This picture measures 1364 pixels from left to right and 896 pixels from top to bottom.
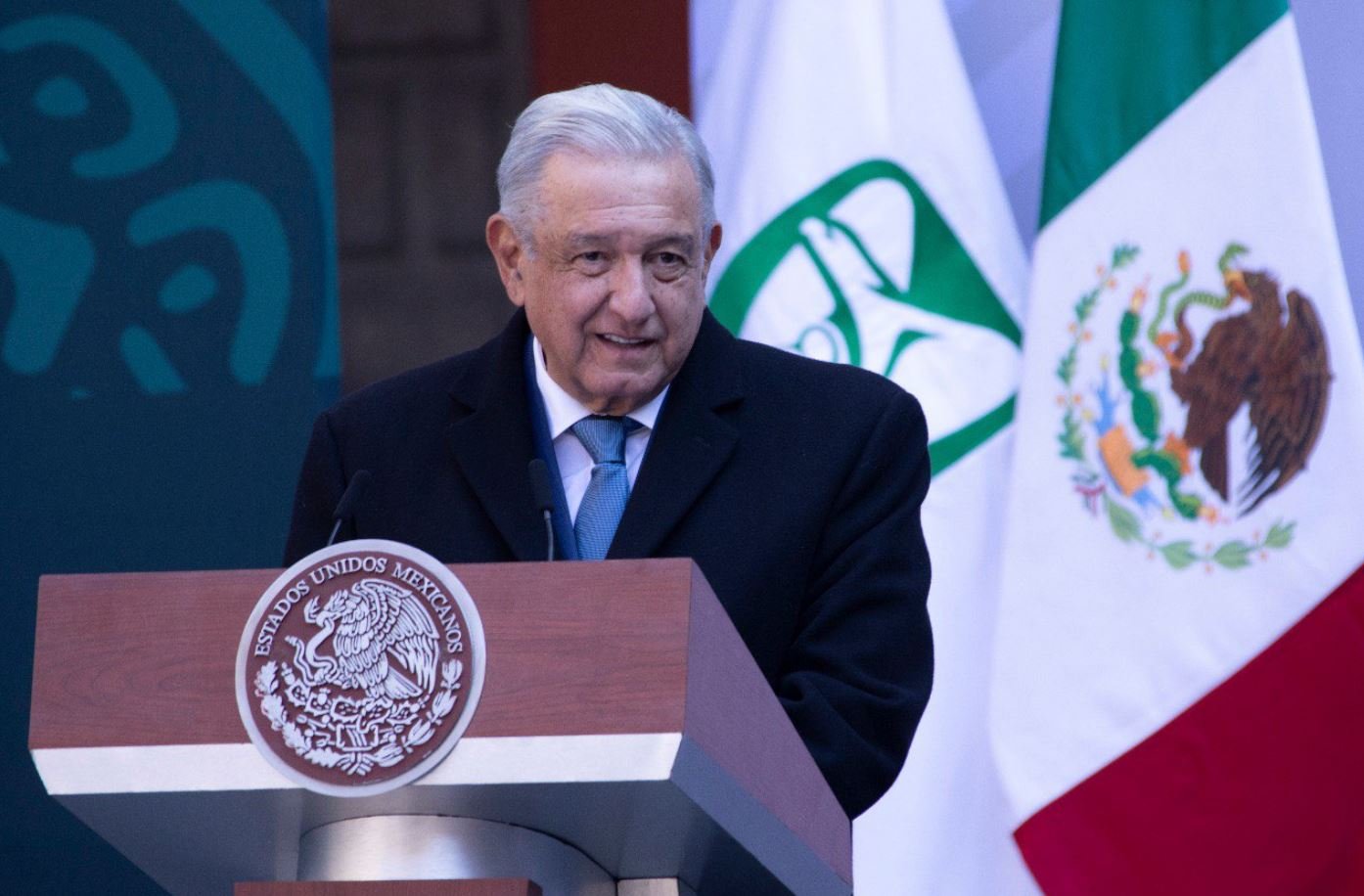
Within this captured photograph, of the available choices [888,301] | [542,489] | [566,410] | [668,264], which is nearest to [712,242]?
[668,264]

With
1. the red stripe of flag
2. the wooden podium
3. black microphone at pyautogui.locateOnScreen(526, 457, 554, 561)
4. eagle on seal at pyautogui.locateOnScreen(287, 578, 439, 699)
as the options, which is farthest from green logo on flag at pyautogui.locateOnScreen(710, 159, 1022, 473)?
eagle on seal at pyautogui.locateOnScreen(287, 578, 439, 699)

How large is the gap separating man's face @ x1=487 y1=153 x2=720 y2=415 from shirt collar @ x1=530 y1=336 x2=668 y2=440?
0.01 m

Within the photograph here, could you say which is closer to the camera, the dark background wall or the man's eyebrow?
the man's eyebrow

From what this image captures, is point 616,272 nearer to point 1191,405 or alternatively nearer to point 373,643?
point 373,643

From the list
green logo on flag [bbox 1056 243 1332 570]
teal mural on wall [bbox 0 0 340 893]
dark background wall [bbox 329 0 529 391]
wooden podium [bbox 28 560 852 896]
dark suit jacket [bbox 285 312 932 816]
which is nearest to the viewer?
wooden podium [bbox 28 560 852 896]

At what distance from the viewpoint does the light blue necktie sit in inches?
75.7

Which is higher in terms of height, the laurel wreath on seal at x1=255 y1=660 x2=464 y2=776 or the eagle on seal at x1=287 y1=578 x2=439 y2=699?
the eagle on seal at x1=287 y1=578 x2=439 y2=699

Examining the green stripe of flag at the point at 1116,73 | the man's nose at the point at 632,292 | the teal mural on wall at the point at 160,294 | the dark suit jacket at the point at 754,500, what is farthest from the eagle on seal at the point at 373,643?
the teal mural on wall at the point at 160,294

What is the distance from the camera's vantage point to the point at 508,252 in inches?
83.6

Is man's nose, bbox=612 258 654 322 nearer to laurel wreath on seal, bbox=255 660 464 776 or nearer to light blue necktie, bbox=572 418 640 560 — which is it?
light blue necktie, bbox=572 418 640 560

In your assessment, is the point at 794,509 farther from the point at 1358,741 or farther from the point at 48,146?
the point at 48,146

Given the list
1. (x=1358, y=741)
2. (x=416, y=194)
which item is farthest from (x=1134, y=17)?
(x=416, y=194)

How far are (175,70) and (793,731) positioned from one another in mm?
2759

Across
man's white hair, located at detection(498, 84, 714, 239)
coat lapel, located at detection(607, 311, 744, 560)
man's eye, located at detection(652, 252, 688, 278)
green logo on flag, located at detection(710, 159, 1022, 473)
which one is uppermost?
green logo on flag, located at detection(710, 159, 1022, 473)
